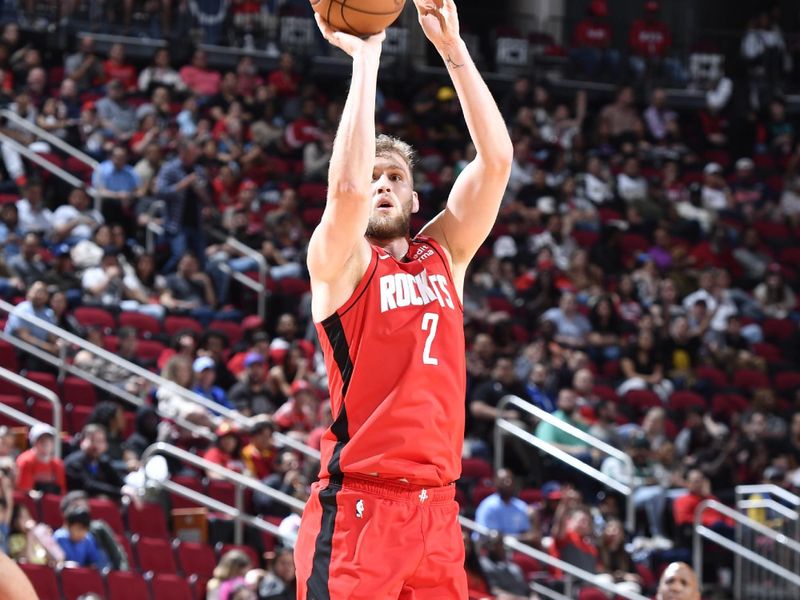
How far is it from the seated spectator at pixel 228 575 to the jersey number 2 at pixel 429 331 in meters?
5.35

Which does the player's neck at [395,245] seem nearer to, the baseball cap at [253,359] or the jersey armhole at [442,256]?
the jersey armhole at [442,256]

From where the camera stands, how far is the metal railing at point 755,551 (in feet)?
39.1

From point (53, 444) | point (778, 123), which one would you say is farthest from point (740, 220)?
point (53, 444)

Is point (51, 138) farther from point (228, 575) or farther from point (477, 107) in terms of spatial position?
point (477, 107)

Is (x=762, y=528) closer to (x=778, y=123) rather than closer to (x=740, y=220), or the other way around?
(x=740, y=220)

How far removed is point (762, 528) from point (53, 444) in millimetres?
5513

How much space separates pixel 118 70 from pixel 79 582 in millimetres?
8977

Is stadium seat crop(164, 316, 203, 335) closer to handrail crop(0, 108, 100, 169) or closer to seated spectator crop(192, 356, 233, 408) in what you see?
seated spectator crop(192, 356, 233, 408)

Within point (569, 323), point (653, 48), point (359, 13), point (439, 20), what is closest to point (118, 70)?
point (569, 323)

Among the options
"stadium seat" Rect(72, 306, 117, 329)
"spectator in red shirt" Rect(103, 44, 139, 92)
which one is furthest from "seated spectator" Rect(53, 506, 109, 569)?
"spectator in red shirt" Rect(103, 44, 139, 92)

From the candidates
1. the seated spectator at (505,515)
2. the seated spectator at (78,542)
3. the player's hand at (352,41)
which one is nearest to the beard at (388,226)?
the player's hand at (352,41)

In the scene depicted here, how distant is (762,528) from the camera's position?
39.6 ft

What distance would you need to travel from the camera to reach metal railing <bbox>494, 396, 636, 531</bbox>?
1230cm

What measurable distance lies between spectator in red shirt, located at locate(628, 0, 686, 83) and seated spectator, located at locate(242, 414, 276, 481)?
38.1ft
